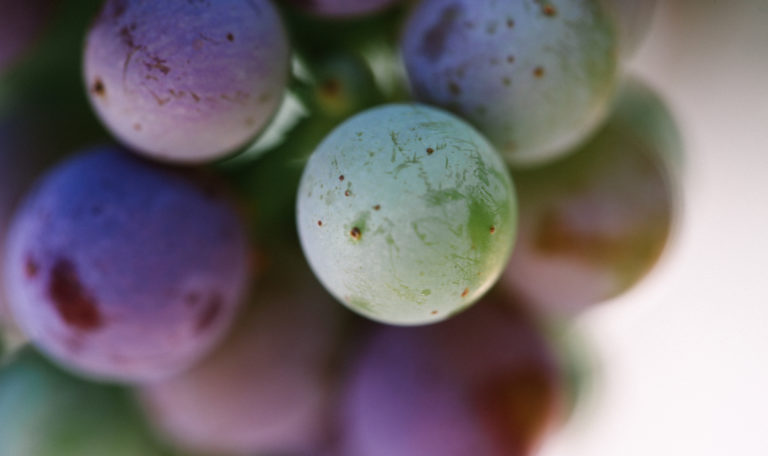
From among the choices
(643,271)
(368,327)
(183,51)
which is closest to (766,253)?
(643,271)

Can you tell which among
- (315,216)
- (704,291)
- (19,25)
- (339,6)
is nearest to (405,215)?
(315,216)

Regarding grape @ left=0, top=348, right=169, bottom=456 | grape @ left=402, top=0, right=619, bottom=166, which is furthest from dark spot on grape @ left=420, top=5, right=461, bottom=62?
grape @ left=0, top=348, right=169, bottom=456

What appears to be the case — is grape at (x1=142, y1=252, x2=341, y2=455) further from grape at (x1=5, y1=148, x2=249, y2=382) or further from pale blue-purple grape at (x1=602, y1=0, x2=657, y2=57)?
pale blue-purple grape at (x1=602, y1=0, x2=657, y2=57)

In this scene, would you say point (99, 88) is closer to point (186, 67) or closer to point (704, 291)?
point (186, 67)

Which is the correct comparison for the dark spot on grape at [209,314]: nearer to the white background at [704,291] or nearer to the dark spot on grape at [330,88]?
the dark spot on grape at [330,88]

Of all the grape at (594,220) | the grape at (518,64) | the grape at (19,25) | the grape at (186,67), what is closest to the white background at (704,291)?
the grape at (594,220)

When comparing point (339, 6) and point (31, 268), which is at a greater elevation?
point (339, 6)
